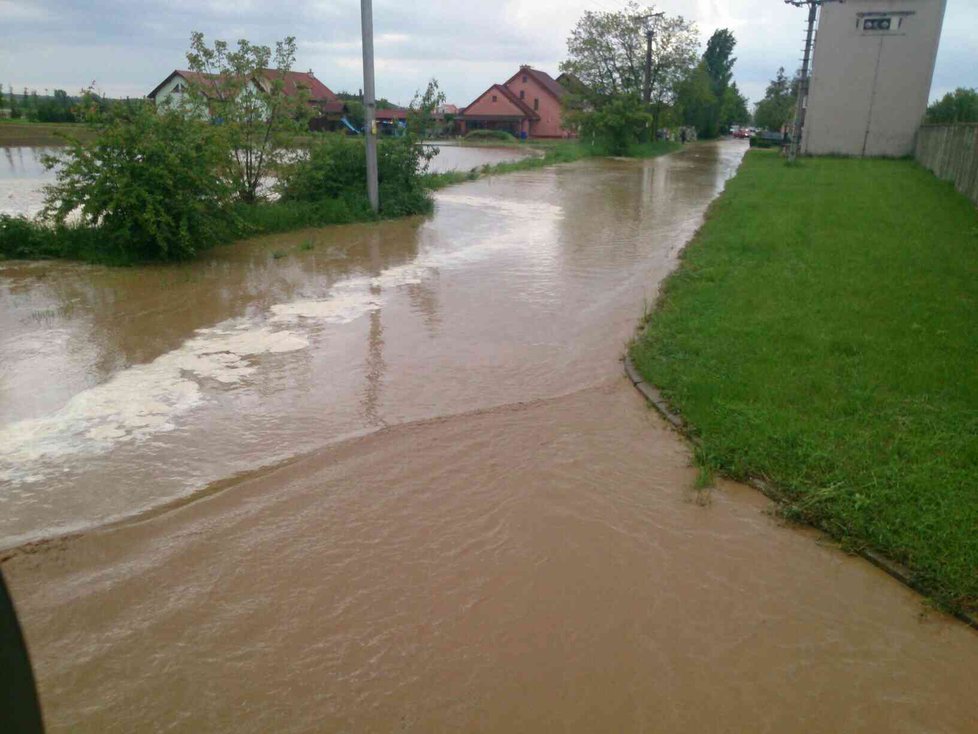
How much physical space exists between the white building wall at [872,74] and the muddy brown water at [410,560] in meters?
37.6

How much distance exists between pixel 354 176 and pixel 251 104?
2929 millimetres

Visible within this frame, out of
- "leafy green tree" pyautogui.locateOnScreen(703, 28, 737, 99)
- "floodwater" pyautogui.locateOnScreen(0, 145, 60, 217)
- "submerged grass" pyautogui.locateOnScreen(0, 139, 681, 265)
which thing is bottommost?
"submerged grass" pyautogui.locateOnScreen(0, 139, 681, 265)

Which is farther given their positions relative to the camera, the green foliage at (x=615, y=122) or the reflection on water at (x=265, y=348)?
the green foliage at (x=615, y=122)

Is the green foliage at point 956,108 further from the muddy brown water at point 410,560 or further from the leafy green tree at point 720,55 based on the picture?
the leafy green tree at point 720,55

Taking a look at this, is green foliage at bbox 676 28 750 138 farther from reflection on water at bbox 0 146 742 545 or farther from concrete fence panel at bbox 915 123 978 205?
reflection on water at bbox 0 146 742 545

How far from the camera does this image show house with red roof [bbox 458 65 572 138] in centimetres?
6869

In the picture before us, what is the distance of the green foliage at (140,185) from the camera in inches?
425

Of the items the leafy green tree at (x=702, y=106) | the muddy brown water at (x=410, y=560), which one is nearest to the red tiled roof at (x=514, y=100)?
the leafy green tree at (x=702, y=106)

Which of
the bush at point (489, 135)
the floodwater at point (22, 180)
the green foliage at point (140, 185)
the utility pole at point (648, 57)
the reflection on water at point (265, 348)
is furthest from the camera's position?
the bush at point (489, 135)

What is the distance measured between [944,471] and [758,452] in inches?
44.8

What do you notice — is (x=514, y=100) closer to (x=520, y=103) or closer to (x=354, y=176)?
(x=520, y=103)

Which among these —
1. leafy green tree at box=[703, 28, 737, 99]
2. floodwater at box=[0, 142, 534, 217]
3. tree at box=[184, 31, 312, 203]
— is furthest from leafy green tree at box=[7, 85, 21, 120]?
leafy green tree at box=[703, 28, 737, 99]

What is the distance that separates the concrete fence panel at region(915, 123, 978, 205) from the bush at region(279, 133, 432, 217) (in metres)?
13.3

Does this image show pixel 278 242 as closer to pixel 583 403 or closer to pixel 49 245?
pixel 49 245
